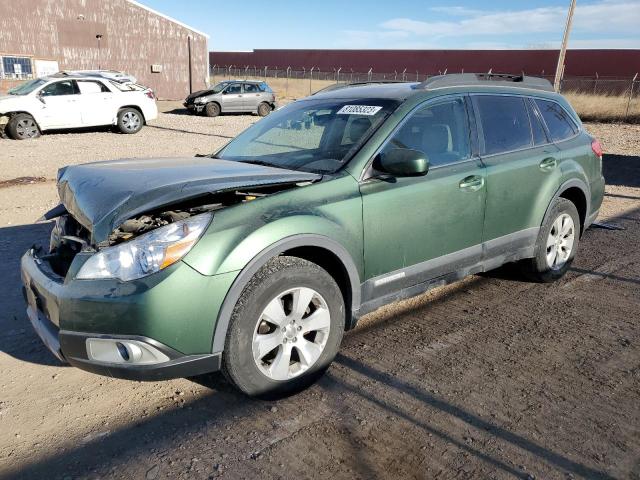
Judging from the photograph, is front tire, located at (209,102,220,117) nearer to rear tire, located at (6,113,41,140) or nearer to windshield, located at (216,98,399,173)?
rear tire, located at (6,113,41,140)

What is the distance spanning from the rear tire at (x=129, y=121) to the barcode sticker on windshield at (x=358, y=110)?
542 inches

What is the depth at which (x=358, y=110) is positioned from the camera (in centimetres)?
393

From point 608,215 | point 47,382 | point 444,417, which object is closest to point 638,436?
point 444,417

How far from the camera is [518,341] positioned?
3943 mm

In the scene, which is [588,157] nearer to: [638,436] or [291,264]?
[638,436]

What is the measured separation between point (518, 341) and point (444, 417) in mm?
1197

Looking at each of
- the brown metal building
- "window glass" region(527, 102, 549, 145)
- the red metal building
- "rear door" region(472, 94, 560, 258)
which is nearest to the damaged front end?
"rear door" region(472, 94, 560, 258)

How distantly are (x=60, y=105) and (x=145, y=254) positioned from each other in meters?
14.4

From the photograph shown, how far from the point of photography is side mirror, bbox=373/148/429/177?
3.39 metres

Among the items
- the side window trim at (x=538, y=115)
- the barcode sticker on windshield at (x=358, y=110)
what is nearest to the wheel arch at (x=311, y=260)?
the barcode sticker on windshield at (x=358, y=110)

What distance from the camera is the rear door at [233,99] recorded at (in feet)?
Answer: 75.4

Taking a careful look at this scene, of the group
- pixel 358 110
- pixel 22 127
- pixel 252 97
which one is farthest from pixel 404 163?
pixel 252 97

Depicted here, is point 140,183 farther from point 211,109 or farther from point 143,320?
point 211,109

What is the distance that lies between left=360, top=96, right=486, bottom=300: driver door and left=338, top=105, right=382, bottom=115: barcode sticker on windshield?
0.25 m
